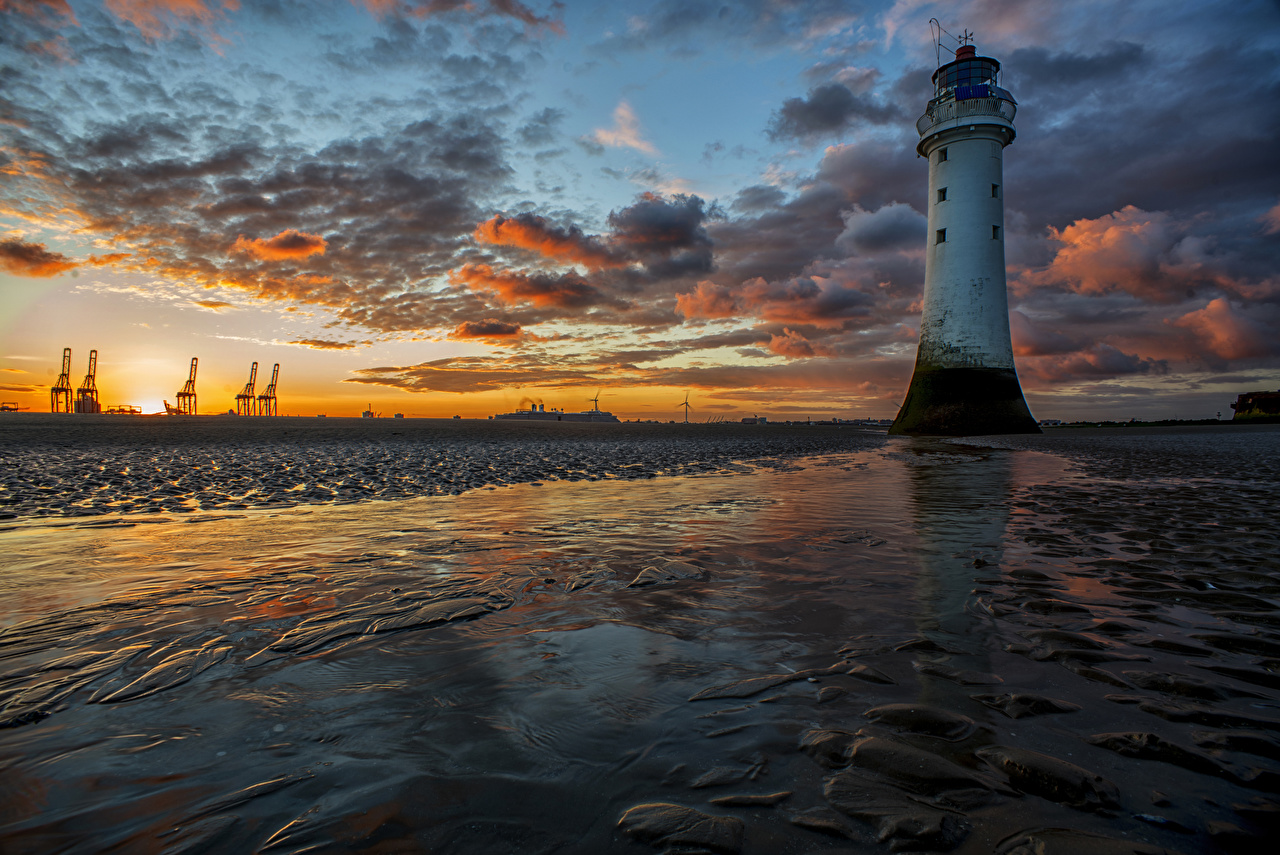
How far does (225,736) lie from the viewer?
2678 millimetres

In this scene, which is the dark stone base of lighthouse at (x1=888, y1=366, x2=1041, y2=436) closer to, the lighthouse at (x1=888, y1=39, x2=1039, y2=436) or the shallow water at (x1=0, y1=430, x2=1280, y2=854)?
the lighthouse at (x1=888, y1=39, x2=1039, y2=436)

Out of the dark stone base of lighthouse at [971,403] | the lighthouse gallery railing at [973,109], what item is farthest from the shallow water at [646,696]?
the lighthouse gallery railing at [973,109]

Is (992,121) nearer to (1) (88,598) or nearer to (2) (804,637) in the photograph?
(2) (804,637)

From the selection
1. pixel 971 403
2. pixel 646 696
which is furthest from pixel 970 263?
pixel 646 696

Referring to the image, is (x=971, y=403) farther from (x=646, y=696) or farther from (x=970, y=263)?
(x=646, y=696)

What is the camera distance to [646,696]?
3.03 metres

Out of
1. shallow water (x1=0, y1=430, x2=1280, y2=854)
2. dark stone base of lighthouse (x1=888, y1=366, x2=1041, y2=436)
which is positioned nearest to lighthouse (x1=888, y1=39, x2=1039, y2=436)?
dark stone base of lighthouse (x1=888, y1=366, x2=1041, y2=436)

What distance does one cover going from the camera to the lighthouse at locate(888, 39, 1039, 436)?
33906 mm

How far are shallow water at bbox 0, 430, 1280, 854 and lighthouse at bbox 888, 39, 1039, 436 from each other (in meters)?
31.0

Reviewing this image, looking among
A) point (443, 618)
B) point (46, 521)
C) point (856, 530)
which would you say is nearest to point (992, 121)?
point (856, 530)

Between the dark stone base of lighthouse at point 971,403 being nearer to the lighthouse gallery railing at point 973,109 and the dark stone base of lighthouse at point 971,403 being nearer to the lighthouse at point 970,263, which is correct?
the lighthouse at point 970,263

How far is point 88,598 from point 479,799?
504cm

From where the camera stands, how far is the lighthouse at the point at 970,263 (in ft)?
111

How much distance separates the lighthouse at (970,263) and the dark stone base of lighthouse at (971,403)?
0.06m
